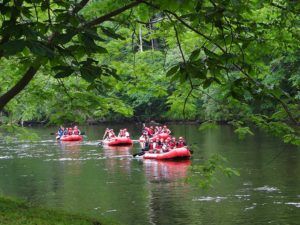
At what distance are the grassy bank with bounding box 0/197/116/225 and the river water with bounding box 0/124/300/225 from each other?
2690 mm

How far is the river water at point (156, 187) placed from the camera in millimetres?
13516

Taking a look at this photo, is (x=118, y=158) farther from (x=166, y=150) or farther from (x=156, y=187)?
(x=156, y=187)

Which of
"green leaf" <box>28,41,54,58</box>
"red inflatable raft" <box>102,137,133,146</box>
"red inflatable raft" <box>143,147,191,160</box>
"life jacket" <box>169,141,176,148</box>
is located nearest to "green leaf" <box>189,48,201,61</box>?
"green leaf" <box>28,41,54,58</box>

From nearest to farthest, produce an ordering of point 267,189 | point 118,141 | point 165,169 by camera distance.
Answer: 1. point 267,189
2. point 165,169
3. point 118,141

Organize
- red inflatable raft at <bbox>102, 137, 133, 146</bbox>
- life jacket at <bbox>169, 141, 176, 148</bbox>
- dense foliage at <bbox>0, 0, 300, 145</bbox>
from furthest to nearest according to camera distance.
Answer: red inflatable raft at <bbox>102, 137, 133, 146</bbox>, life jacket at <bbox>169, 141, 176, 148</bbox>, dense foliage at <bbox>0, 0, 300, 145</bbox>

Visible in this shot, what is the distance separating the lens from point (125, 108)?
33.4ft

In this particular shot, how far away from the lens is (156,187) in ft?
58.0

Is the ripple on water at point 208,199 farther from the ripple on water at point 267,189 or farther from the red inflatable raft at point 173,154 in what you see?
the red inflatable raft at point 173,154

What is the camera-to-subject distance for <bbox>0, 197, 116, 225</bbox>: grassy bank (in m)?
8.91

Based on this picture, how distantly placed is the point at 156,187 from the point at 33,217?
8.64 meters

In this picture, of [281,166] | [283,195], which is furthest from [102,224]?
[281,166]

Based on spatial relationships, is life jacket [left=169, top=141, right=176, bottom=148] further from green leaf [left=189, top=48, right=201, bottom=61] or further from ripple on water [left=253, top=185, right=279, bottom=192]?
green leaf [left=189, top=48, right=201, bottom=61]

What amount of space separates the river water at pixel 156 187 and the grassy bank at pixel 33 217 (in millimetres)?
2690

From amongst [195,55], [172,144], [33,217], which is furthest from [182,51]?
[172,144]
